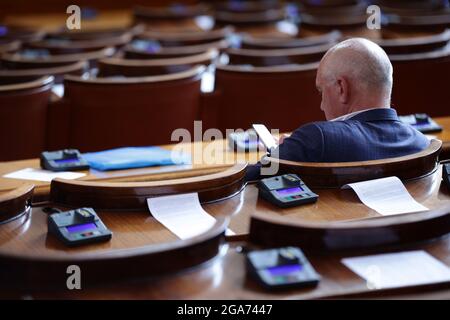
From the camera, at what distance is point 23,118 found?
11.6 feet

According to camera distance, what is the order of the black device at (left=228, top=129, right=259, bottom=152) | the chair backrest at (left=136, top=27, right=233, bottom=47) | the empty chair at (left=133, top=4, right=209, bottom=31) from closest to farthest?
the black device at (left=228, top=129, right=259, bottom=152) < the chair backrest at (left=136, top=27, right=233, bottom=47) < the empty chair at (left=133, top=4, right=209, bottom=31)

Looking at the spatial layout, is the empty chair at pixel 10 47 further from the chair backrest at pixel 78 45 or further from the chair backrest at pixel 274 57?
the chair backrest at pixel 274 57

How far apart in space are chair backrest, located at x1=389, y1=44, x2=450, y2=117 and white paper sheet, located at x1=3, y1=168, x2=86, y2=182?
6.14ft

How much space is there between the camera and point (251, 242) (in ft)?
6.24

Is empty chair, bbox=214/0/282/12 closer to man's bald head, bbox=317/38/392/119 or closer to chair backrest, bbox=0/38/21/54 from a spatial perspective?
chair backrest, bbox=0/38/21/54

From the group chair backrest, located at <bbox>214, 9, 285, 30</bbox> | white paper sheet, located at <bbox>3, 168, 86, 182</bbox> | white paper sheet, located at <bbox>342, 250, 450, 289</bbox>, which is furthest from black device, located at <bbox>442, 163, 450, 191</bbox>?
chair backrest, located at <bbox>214, 9, 285, 30</bbox>

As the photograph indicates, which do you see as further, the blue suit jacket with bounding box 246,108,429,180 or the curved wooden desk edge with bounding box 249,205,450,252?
the blue suit jacket with bounding box 246,108,429,180

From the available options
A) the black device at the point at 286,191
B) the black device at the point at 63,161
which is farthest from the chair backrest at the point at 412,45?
the black device at the point at 286,191

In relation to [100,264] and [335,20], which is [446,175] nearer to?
[100,264]

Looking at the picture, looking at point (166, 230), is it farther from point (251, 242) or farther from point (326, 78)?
point (326, 78)

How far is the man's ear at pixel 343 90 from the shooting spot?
8.45ft

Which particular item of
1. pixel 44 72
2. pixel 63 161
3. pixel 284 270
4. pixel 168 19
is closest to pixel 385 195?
pixel 284 270

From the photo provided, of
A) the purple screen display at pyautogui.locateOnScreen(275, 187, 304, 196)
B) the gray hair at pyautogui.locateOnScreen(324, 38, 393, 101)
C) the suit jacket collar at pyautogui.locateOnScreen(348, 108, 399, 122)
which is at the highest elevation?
the gray hair at pyautogui.locateOnScreen(324, 38, 393, 101)

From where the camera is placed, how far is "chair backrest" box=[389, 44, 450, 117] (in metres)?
3.95
